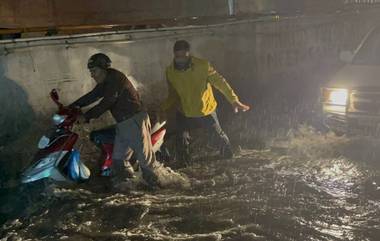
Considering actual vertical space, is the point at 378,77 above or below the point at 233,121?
above

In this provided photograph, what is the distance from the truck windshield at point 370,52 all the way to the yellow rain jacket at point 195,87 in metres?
A: 2.81

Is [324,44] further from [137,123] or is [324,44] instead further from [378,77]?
[137,123]

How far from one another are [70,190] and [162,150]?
172 centimetres

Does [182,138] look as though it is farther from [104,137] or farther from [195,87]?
[104,137]

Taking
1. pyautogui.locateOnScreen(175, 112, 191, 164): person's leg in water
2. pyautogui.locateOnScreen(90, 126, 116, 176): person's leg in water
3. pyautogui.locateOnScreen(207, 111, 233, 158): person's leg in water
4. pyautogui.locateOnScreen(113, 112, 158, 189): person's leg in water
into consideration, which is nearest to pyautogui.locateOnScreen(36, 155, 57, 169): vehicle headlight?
pyautogui.locateOnScreen(90, 126, 116, 176): person's leg in water

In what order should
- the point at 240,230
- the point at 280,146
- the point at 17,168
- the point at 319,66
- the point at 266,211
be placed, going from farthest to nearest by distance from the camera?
the point at 319,66, the point at 280,146, the point at 17,168, the point at 266,211, the point at 240,230

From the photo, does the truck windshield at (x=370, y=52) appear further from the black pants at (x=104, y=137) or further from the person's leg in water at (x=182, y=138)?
the black pants at (x=104, y=137)

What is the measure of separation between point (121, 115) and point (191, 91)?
1267 millimetres

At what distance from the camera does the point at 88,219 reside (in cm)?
556

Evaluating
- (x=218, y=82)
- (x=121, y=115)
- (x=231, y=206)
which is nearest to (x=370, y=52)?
(x=218, y=82)

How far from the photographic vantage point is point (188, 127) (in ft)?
23.3

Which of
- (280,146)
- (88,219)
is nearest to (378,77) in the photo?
(280,146)

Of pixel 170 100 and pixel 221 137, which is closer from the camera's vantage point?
pixel 170 100

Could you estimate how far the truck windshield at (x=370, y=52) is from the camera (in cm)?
817
